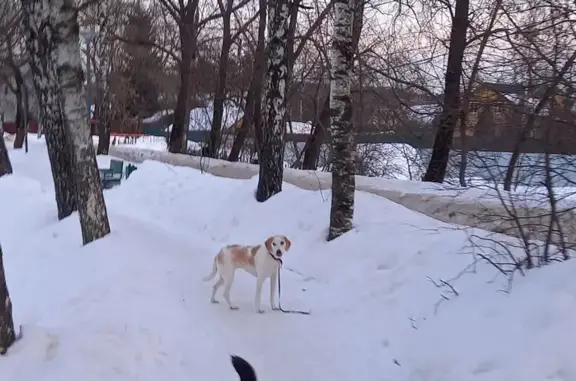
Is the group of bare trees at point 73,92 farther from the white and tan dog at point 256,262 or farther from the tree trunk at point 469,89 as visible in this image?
the tree trunk at point 469,89

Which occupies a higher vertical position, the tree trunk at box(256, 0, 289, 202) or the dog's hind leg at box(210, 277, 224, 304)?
the tree trunk at box(256, 0, 289, 202)

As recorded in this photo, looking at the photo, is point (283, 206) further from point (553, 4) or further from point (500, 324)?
point (500, 324)

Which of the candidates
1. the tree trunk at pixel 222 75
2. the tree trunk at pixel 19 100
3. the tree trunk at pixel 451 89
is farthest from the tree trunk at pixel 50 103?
the tree trunk at pixel 19 100

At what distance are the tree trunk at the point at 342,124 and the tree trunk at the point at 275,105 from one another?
2.81 metres

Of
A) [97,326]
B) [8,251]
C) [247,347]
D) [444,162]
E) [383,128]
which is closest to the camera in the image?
[97,326]

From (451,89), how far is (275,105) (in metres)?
3.54

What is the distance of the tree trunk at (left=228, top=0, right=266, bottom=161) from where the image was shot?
2199 centimetres

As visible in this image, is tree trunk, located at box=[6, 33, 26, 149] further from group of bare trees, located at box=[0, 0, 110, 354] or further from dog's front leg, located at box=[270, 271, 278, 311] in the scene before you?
dog's front leg, located at box=[270, 271, 278, 311]

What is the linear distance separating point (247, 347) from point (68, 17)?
5285 millimetres

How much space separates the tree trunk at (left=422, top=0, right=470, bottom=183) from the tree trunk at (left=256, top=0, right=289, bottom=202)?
2893 mm

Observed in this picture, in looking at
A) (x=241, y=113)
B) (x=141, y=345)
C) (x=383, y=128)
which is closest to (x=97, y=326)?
(x=141, y=345)

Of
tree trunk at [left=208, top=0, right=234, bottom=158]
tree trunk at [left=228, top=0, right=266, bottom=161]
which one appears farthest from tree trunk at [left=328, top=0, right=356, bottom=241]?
tree trunk at [left=208, top=0, right=234, bottom=158]


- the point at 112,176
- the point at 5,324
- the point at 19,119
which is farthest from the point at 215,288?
the point at 19,119

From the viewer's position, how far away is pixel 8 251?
1120cm
